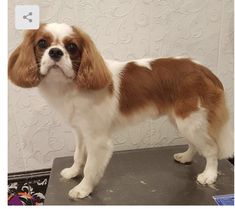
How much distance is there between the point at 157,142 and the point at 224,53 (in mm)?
506

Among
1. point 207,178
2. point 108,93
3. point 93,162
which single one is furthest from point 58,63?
point 207,178

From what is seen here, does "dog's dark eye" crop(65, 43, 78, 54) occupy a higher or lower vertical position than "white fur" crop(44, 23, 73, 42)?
lower

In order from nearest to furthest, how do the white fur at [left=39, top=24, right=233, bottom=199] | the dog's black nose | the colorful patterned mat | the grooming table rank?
1. the dog's black nose
2. the white fur at [left=39, top=24, right=233, bottom=199]
3. the grooming table
4. the colorful patterned mat

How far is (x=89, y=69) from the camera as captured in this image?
3.35 feet

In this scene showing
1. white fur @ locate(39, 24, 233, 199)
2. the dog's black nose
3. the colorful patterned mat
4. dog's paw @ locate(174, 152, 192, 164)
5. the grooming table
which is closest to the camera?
the dog's black nose

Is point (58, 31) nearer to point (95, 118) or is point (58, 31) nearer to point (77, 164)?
point (95, 118)

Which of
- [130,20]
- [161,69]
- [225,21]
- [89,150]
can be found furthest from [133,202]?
[225,21]

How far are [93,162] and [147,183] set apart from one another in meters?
0.25

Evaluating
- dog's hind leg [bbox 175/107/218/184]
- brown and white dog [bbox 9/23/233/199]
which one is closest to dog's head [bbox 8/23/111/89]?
brown and white dog [bbox 9/23/233/199]

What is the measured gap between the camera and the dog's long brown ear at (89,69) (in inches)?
40.1

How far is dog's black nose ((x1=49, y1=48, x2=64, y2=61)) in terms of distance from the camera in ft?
3.11

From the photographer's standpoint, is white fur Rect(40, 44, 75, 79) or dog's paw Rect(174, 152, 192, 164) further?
dog's paw Rect(174, 152, 192, 164)

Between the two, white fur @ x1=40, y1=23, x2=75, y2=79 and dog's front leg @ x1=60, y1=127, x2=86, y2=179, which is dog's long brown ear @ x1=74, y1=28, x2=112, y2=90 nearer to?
white fur @ x1=40, y1=23, x2=75, y2=79

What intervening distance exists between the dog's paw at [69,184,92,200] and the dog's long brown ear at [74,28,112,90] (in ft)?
1.26
